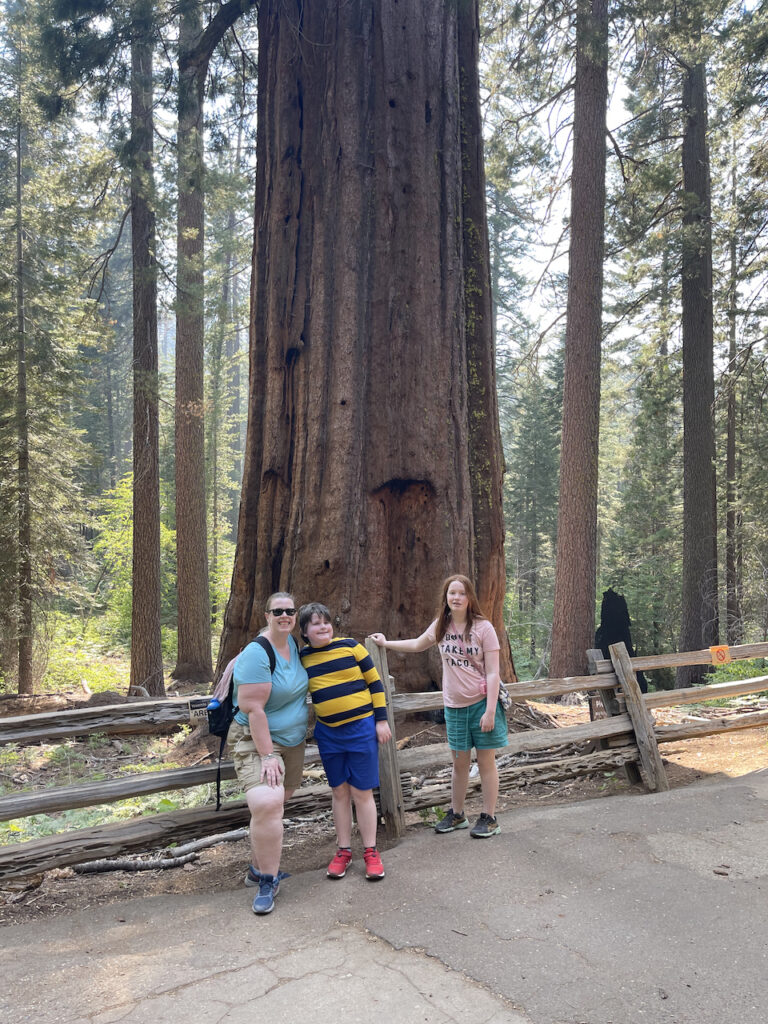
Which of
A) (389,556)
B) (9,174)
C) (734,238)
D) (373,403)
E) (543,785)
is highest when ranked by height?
(9,174)

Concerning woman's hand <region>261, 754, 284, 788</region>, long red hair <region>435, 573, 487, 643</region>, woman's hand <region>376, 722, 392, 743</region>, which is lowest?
woman's hand <region>261, 754, 284, 788</region>

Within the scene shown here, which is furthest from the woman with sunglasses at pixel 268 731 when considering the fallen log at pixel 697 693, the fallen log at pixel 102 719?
the fallen log at pixel 697 693

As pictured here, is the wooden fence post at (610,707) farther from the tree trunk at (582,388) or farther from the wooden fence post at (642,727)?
the tree trunk at (582,388)

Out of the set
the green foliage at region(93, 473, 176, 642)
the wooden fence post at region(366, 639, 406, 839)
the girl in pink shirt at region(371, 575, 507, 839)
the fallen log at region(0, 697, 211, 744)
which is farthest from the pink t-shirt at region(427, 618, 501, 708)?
the green foliage at region(93, 473, 176, 642)

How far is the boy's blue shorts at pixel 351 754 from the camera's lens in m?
4.27

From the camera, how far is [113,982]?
10.4 feet

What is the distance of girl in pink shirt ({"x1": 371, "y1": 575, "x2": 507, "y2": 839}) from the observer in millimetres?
4641

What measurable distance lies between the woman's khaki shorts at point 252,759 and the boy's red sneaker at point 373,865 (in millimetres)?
604

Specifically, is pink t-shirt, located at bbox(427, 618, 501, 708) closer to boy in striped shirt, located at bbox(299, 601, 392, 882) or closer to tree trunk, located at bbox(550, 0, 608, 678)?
boy in striped shirt, located at bbox(299, 601, 392, 882)

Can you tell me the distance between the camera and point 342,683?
430cm

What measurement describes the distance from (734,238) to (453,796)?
15.7 metres

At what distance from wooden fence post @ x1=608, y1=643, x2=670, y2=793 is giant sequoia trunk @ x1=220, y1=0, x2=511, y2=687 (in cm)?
123

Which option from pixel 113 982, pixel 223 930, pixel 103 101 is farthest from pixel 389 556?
pixel 103 101

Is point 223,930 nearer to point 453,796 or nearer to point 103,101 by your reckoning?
point 453,796
